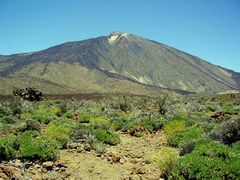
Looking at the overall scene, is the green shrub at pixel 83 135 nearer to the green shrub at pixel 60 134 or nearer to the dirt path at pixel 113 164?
the green shrub at pixel 60 134

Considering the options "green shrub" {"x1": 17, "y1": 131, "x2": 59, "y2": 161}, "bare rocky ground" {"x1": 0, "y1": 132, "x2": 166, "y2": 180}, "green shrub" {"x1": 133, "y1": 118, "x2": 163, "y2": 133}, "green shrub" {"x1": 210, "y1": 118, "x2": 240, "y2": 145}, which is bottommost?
"bare rocky ground" {"x1": 0, "y1": 132, "x2": 166, "y2": 180}

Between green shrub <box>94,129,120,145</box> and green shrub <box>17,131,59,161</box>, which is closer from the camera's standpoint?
green shrub <box>17,131,59,161</box>

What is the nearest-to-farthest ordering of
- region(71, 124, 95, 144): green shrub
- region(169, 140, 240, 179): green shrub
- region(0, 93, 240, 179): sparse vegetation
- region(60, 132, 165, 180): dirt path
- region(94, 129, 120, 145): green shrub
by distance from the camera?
region(169, 140, 240, 179): green shrub
region(0, 93, 240, 179): sparse vegetation
region(60, 132, 165, 180): dirt path
region(71, 124, 95, 144): green shrub
region(94, 129, 120, 145): green shrub

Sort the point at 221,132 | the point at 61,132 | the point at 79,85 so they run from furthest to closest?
the point at 79,85
the point at 61,132
the point at 221,132

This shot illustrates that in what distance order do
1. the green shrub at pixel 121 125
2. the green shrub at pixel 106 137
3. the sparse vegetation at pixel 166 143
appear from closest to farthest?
the sparse vegetation at pixel 166 143 < the green shrub at pixel 106 137 < the green shrub at pixel 121 125

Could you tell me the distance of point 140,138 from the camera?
56.2ft

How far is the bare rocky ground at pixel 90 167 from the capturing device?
1014 centimetres

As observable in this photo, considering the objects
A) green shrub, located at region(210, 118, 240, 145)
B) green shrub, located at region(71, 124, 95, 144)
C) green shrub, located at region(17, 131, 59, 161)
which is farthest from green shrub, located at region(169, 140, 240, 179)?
green shrub, located at region(71, 124, 95, 144)

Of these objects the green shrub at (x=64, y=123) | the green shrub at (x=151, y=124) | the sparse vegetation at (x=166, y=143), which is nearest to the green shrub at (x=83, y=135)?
the sparse vegetation at (x=166, y=143)

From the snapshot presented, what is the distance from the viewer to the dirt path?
10689 mm

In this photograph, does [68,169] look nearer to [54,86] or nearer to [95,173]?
[95,173]

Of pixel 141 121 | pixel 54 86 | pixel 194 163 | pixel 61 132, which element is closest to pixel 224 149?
pixel 194 163

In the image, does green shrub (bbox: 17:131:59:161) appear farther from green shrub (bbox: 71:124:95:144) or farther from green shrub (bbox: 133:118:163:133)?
green shrub (bbox: 133:118:163:133)

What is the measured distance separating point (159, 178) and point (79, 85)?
132 metres
